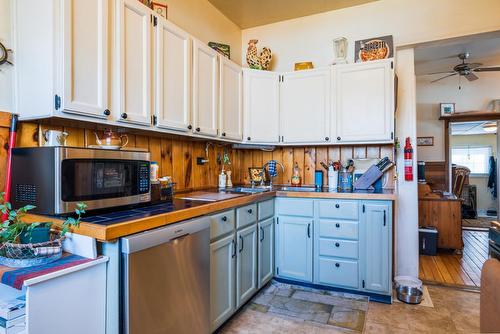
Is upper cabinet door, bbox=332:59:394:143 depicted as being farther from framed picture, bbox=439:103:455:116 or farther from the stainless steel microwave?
framed picture, bbox=439:103:455:116

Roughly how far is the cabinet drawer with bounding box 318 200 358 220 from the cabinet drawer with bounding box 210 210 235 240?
3.06 feet

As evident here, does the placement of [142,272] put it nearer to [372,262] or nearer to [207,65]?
[207,65]

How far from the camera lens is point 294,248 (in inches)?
109

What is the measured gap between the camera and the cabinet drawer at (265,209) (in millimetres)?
2547

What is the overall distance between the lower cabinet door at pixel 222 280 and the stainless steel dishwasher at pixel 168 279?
0.45 feet

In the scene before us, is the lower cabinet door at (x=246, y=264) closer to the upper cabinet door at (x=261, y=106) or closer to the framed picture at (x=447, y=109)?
the upper cabinet door at (x=261, y=106)

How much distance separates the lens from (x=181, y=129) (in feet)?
7.11

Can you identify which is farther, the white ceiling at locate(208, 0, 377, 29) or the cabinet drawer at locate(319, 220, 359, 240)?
the white ceiling at locate(208, 0, 377, 29)

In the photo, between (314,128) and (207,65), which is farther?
(314,128)

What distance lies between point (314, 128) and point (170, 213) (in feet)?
6.41

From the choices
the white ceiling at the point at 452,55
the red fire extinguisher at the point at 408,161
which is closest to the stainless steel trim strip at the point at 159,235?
the red fire extinguisher at the point at 408,161

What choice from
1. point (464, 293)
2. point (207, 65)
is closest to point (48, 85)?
point (207, 65)

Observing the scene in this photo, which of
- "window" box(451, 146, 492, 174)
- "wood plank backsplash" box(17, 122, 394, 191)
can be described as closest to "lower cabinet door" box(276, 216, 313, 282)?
"wood plank backsplash" box(17, 122, 394, 191)

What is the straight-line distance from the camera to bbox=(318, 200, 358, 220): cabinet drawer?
2.55m
